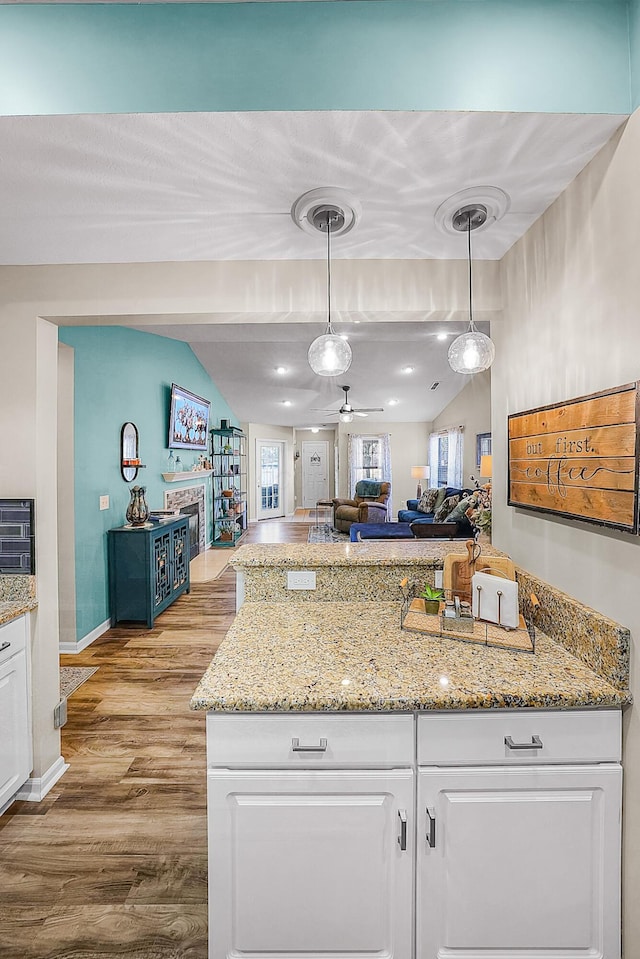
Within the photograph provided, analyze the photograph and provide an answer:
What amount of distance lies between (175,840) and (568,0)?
2.77 meters

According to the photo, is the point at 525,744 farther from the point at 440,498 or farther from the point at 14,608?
the point at 440,498

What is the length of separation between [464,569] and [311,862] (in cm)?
95

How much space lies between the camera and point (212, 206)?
54.7 inches

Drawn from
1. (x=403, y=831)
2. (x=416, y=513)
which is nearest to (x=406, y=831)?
(x=403, y=831)

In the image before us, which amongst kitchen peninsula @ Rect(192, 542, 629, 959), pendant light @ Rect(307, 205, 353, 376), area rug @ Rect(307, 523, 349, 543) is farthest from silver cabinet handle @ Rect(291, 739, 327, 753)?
area rug @ Rect(307, 523, 349, 543)

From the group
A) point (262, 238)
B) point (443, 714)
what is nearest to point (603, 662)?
point (443, 714)

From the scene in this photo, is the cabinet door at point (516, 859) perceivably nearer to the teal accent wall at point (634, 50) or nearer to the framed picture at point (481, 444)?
the teal accent wall at point (634, 50)

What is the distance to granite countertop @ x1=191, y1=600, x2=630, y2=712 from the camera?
3.48 ft

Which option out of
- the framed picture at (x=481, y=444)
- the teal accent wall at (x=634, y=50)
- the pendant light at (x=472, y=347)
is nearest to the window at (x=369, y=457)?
the framed picture at (x=481, y=444)

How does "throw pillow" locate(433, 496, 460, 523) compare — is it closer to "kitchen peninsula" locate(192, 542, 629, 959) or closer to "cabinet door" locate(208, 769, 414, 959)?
"kitchen peninsula" locate(192, 542, 629, 959)

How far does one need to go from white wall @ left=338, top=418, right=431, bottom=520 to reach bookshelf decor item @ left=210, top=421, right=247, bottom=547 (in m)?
1.29

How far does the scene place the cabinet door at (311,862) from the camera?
1070 mm

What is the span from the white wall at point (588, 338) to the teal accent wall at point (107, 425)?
2.54 metres

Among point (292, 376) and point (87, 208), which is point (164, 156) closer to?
point (87, 208)
